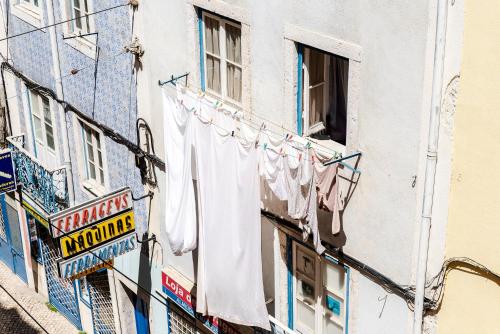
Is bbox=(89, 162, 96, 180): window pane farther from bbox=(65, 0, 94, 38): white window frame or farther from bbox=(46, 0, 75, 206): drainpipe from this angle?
bbox=(65, 0, 94, 38): white window frame

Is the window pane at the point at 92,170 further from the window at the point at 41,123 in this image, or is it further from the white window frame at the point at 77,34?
the white window frame at the point at 77,34

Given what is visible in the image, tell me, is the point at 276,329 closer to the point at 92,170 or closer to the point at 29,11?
the point at 92,170

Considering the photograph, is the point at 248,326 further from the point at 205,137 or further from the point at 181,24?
the point at 181,24

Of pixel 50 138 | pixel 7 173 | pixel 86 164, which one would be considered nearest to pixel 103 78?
pixel 86 164

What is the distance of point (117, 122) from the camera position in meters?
18.4

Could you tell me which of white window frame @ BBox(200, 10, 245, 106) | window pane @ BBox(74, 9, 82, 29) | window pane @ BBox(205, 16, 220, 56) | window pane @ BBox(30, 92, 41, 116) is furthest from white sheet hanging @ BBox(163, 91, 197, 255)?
window pane @ BBox(30, 92, 41, 116)

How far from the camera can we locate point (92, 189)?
805 inches

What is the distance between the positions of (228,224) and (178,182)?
1.43 metres

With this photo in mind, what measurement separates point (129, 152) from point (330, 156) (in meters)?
6.74

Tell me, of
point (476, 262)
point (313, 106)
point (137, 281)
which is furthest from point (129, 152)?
point (476, 262)

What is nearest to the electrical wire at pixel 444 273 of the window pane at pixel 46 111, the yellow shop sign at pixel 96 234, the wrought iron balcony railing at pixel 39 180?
the yellow shop sign at pixel 96 234

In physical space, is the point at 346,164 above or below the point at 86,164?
above

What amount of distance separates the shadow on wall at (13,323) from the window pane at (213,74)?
40.3ft

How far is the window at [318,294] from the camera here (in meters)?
14.0
